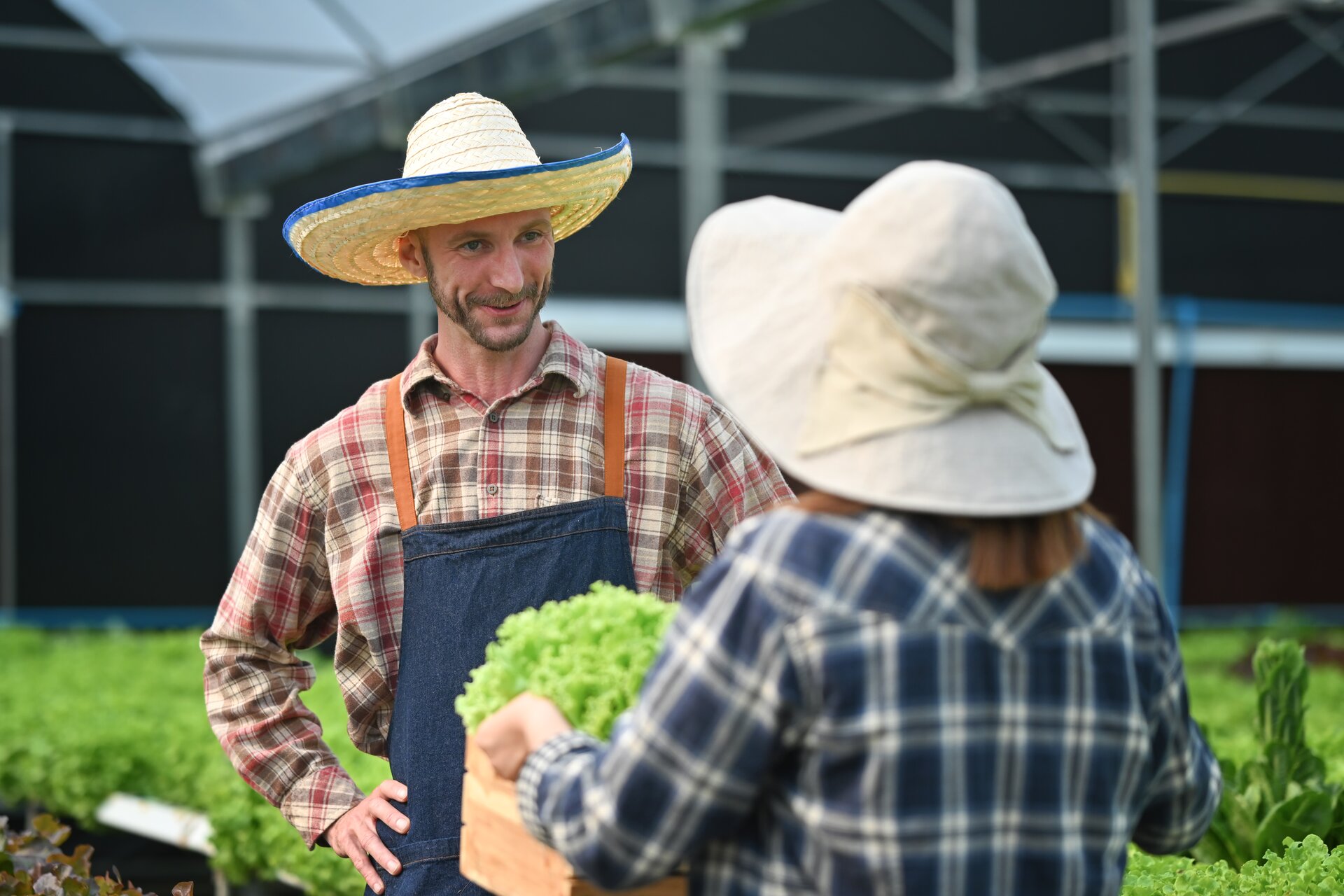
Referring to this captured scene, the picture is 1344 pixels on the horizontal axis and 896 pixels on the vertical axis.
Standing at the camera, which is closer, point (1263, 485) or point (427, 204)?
point (427, 204)

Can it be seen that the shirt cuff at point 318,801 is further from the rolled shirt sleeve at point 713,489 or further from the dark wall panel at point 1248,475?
the dark wall panel at point 1248,475

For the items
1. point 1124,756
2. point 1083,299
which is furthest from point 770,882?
point 1083,299

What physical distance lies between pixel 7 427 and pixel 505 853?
11.6m

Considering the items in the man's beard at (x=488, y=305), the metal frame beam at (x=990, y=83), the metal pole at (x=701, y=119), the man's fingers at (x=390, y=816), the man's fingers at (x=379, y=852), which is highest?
the metal frame beam at (x=990, y=83)

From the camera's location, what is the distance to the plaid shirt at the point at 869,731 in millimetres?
1463

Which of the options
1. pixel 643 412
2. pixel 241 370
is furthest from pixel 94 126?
pixel 643 412

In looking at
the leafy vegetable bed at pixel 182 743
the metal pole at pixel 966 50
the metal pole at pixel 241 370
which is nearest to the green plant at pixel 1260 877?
the leafy vegetable bed at pixel 182 743

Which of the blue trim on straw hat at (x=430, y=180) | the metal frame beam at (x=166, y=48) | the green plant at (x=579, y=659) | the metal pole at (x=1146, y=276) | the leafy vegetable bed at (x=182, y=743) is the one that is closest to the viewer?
the green plant at (x=579, y=659)

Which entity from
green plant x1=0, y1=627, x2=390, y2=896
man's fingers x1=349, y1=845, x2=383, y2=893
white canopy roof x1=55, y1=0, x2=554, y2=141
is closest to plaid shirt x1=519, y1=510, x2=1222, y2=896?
man's fingers x1=349, y1=845, x2=383, y2=893

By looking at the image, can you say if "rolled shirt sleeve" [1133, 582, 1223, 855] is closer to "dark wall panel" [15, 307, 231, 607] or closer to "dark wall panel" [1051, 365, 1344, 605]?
"dark wall panel" [15, 307, 231, 607]

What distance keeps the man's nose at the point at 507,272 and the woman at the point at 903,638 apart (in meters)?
1.01

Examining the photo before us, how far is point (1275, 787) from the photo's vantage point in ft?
11.6

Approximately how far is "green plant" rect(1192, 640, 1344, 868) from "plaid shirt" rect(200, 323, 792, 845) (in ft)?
4.71

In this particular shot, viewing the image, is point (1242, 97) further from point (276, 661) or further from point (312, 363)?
point (276, 661)
